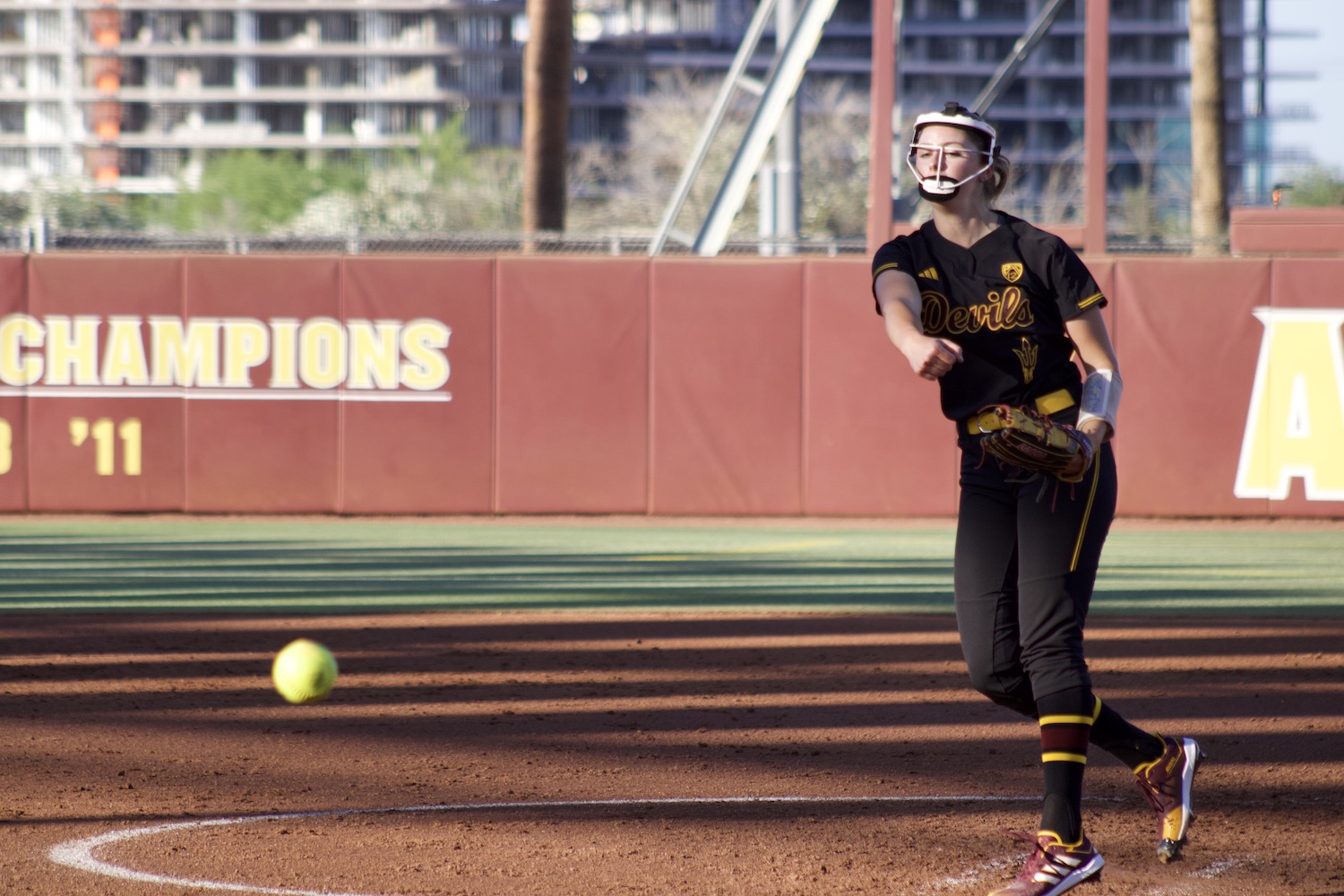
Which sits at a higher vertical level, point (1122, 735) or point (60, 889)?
point (1122, 735)

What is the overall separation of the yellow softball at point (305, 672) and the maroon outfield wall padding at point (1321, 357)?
418 inches

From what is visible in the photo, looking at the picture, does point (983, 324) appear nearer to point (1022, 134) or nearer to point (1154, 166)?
point (1154, 166)

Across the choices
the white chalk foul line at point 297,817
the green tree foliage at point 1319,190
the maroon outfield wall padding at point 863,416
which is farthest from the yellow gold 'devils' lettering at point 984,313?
the green tree foliage at point 1319,190

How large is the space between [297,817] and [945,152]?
8.67 ft

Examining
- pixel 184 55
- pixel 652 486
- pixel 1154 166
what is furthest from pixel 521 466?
pixel 184 55

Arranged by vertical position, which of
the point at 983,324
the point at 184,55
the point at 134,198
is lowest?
the point at 983,324

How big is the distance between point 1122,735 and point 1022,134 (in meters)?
101

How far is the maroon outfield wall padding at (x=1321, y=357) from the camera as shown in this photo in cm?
1368

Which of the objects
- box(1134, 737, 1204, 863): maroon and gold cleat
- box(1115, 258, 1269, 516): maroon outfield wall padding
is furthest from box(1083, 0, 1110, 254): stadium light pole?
box(1134, 737, 1204, 863): maroon and gold cleat

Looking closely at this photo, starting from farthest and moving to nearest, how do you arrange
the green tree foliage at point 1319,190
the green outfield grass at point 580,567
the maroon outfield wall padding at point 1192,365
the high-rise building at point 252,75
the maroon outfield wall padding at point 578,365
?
→ the high-rise building at point 252,75
the green tree foliage at point 1319,190
the maroon outfield wall padding at point 578,365
the maroon outfield wall padding at point 1192,365
the green outfield grass at point 580,567

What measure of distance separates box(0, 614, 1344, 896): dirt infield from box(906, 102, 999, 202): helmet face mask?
1.72m

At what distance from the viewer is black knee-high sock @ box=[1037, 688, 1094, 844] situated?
3691 mm

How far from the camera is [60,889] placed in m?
3.73

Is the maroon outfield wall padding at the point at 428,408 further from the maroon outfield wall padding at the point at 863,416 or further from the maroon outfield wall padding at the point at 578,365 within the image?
the maroon outfield wall padding at the point at 863,416
